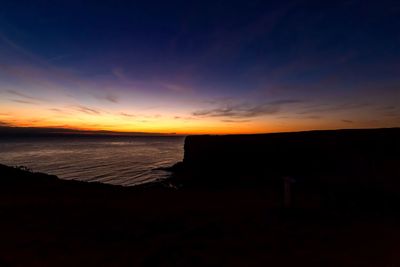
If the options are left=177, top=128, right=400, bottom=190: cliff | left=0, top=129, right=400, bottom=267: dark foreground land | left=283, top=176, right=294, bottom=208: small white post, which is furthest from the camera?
left=177, top=128, right=400, bottom=190: cliff

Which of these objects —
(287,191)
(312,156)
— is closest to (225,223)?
(287,191)

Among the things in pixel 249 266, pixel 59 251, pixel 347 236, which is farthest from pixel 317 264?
pixel 59 251

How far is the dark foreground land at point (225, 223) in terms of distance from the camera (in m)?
5.18

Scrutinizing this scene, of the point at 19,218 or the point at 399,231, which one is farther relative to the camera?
the point at 19,218

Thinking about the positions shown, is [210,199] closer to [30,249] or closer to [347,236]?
Result: [347,236]

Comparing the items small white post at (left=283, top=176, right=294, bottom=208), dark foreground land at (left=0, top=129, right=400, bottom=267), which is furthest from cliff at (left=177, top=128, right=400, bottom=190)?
small white post at (left=283, top=176, right=294, bottom=208)

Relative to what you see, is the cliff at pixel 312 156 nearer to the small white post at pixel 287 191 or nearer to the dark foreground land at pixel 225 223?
the dark foreground land at pixel 225 223

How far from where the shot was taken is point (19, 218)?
7574 millimetres

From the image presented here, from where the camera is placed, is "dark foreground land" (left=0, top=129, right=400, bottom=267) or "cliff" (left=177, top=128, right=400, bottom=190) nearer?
"dark foreground land" (left=0, top=129, right=400, bottom=267)

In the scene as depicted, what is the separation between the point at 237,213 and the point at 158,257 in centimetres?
412

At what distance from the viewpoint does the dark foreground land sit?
518 cm

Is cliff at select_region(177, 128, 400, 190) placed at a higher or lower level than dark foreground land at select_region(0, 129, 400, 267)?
higher

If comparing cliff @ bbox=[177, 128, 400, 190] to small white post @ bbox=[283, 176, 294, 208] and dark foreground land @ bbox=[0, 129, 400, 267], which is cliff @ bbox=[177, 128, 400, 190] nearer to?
dark foreground land @ bbox=[0, 129, 400, 267]

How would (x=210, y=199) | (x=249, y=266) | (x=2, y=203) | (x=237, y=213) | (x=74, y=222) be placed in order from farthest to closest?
(x=210, y=199) → (x=2, y=203) → (x=237, y=213) → (x=74, y=222) → (x=249, y=266)
